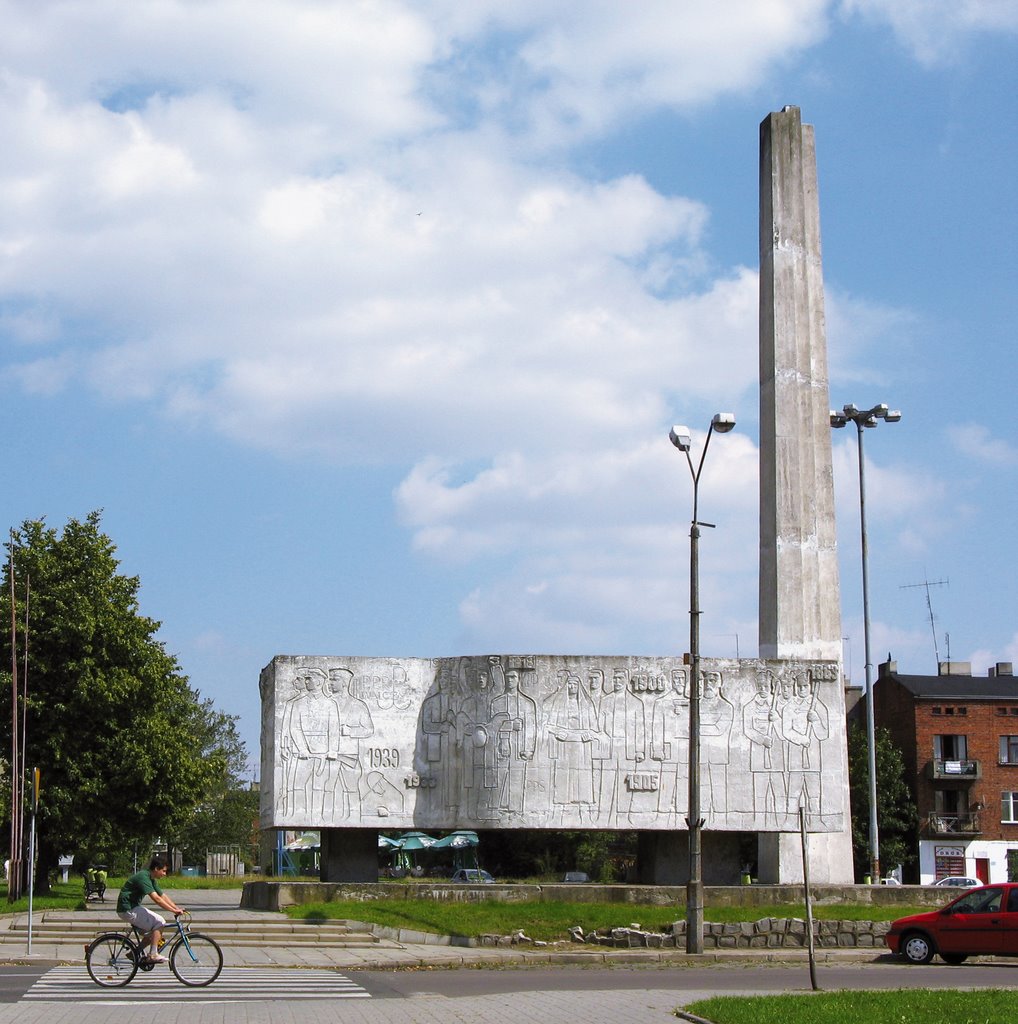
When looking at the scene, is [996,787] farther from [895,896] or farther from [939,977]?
[939,977]

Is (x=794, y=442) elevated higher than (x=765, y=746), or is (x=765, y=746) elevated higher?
(x=794, y=442)

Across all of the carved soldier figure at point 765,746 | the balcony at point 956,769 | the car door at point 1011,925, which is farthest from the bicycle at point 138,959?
the balcony at point 956,769

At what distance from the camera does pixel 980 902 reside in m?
24.7

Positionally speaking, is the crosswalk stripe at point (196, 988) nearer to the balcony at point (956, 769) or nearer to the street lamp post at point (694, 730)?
the street lamp post at point (694, 730)

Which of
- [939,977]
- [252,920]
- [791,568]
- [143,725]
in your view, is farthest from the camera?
[143,725]

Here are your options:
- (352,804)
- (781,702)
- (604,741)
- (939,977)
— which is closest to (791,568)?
(781,702)

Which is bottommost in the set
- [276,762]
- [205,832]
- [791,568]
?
[205,832]

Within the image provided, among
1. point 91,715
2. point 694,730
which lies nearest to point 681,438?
point 694,730

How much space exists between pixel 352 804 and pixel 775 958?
1106 centimetres

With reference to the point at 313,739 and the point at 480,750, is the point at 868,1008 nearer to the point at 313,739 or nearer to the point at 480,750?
the point at 480,750

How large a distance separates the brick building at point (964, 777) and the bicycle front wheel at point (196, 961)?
51.9 metres

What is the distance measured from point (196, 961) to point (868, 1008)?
8816 mm

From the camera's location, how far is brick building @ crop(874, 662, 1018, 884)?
6544 centimetres

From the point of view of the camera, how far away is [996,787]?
2618 inches
